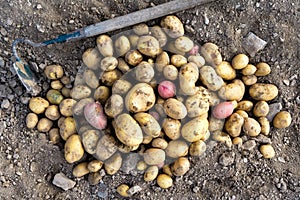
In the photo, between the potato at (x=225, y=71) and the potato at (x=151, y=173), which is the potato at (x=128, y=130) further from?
the potato at (x=225, y=71)

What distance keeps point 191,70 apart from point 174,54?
0.46 feet

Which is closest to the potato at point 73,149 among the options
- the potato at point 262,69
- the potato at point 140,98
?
the potato at point 140,98

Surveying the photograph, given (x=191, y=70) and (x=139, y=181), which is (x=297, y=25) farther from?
(x=139, y=181)

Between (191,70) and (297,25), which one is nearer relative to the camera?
(191,70)

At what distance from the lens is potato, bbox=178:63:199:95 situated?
1.78 meters

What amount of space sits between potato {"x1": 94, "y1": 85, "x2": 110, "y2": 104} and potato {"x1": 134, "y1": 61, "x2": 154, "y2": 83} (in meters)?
0.16

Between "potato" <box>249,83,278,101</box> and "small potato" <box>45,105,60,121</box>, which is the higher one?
"potato" <box>249,83,278,101</box>

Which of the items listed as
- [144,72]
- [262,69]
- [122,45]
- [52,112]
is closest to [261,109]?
[262,69]

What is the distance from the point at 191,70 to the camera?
1.80m

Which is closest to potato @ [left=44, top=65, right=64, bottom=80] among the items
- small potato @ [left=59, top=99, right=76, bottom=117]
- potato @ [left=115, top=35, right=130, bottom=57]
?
small potato @ [left=59, top=99, right=76, bottom=117]

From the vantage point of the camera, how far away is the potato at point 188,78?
5.85 ft

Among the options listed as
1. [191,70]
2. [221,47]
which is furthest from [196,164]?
[221,47]

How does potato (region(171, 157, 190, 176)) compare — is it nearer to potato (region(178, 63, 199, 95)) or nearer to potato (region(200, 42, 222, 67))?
potato (region(178, 63, 199, 95))

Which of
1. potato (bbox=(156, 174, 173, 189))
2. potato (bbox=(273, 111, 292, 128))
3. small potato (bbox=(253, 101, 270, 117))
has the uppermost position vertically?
small potato (bbox=(253, 101, 270, 117))
